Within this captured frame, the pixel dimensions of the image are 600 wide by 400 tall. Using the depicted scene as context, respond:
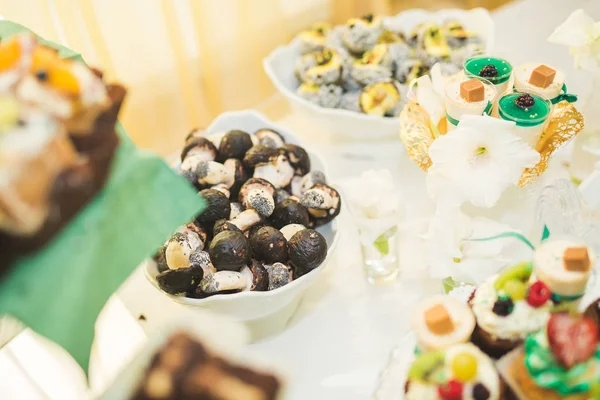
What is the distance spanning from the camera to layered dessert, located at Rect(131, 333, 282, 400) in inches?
15.0

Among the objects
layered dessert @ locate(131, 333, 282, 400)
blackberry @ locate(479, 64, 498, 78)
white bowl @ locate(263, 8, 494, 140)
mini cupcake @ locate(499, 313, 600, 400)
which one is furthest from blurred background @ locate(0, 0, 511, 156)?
mini cupcake @ locate(499, 313, 600, 400)

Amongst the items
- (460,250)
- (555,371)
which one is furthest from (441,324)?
(460,250)

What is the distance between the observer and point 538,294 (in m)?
0.57

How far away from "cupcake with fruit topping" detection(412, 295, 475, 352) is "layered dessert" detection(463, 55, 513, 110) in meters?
0.38

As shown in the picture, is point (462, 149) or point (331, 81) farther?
point (331, 81)

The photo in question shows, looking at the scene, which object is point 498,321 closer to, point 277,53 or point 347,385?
point 347,385

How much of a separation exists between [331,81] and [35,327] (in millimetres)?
817

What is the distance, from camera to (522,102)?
79 centimetres

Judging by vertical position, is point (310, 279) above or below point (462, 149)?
below

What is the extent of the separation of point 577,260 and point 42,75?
0.48 meters

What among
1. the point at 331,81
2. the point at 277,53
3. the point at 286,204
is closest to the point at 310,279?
the point at 286,204

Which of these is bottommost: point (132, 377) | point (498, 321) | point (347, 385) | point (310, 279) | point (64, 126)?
point (347, 385)

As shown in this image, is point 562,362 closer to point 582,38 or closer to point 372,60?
point 582,38

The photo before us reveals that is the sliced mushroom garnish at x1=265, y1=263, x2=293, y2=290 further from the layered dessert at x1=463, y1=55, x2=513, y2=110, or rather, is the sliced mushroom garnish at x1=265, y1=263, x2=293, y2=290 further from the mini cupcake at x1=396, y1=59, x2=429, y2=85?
the mini cupcake at x1=396, y1=59, x2=429, y2=85
